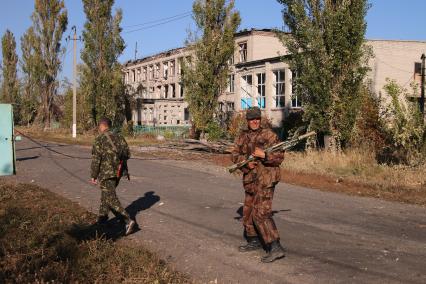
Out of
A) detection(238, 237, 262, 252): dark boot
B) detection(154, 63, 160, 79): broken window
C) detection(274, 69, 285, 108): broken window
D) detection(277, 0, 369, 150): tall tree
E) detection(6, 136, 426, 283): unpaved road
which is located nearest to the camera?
detection(6, 136, 426, 283): unpaved road

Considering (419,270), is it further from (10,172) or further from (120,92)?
(120,92)

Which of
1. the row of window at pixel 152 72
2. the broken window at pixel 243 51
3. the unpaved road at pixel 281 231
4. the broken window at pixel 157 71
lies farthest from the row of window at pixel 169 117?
the unpaved road at pixel 281 231

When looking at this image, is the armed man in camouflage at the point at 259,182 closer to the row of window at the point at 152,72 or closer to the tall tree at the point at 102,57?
the tall tree at the point at 102,57

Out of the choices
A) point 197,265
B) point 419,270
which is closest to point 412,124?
point 419,270

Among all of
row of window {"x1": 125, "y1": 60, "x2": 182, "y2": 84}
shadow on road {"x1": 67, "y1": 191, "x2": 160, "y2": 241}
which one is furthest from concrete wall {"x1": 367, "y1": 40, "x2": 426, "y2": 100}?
row of window {"x1": 125, "y1": 60, "x2": 182, "y2": 84}

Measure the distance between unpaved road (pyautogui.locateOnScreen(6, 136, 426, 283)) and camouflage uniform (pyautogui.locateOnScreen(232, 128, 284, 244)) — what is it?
0.41 meters

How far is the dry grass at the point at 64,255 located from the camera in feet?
16.6

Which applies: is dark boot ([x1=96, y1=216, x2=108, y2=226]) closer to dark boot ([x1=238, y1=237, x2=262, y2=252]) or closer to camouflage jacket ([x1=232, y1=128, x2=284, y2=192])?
dark boot ([x1=238, y1=237, x2=262, y2=252])

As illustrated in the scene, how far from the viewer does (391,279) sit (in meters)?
5.40

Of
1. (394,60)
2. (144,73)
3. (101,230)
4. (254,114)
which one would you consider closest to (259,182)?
(254,114)

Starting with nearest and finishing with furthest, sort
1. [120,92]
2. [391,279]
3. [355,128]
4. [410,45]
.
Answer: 1. [391,279]
2. [355,128]
3. [410,45]
4. [120,92]

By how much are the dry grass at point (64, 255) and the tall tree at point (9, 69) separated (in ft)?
201

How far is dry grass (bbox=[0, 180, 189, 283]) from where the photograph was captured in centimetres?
507

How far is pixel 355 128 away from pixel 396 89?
3996 mm
